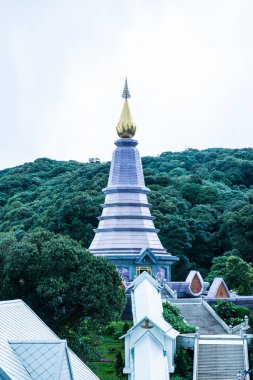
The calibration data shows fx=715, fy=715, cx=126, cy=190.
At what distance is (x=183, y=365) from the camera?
2853 centimetres

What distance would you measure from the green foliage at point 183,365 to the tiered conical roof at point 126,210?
16.9 meters

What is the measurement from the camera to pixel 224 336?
30938 mm

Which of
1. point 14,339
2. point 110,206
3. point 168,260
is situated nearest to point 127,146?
point 110,206

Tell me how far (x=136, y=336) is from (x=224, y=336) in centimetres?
441

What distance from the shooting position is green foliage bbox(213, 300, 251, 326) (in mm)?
35875

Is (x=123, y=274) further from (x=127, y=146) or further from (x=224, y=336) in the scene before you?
(x=224, y=336)

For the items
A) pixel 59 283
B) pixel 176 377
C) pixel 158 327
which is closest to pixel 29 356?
pixel 59 283

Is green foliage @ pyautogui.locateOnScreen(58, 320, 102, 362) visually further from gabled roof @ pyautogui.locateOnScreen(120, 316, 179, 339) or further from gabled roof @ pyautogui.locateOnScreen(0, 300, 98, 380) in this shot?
gabled roof @ pyautogui.locateOnScreen(0, 300, 98, 380)

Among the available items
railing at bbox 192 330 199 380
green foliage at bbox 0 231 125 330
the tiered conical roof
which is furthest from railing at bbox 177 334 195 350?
the tiered conical roof

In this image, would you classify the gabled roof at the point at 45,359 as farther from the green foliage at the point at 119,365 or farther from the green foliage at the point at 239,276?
the green foliage at the point at 239,276

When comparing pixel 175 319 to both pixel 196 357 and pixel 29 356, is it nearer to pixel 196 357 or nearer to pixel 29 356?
pixel 196 357

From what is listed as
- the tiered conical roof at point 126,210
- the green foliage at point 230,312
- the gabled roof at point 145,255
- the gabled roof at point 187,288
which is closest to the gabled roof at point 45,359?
the green foliage at point 230,312

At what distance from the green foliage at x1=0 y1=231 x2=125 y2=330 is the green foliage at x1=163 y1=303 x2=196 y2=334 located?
446 cm

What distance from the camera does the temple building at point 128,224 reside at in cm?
4588
